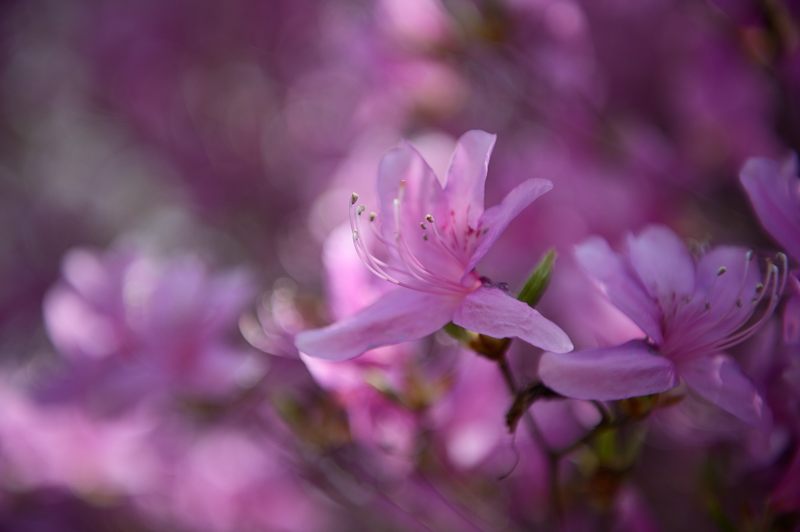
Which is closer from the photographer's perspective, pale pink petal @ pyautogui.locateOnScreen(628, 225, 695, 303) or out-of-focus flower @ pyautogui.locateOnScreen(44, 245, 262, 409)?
pale pink petal @ pyautogui.locateOnScreen(628, 225, 695, 303)

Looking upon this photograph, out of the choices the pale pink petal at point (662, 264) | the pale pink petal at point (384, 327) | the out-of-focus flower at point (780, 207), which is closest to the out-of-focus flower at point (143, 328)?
the pale pink petal at point (384, 327)

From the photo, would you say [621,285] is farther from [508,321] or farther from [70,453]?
[70,453]

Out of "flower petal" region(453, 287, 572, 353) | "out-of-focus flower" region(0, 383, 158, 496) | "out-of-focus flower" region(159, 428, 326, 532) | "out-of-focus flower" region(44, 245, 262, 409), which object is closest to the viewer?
"flower petal" region(453, 287, 572, 353)

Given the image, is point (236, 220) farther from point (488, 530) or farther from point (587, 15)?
point (488, 530)

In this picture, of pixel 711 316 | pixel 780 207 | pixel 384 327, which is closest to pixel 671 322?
pixel 711 316

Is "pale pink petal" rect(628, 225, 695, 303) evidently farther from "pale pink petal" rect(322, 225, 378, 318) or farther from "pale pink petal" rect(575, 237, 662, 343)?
Result: "pale pink petal" rect(322, 225, 378, 318)

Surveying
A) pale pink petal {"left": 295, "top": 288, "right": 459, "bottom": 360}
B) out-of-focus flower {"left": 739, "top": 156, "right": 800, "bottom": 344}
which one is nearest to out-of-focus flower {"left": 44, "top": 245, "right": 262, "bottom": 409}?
pale pink petal {"left": 295, "top": 288, "right": 459, "bottom": 360}

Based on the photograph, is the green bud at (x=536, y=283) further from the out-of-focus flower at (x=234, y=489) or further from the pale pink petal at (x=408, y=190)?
the out-of-focus flower at (x=234, y=489)
